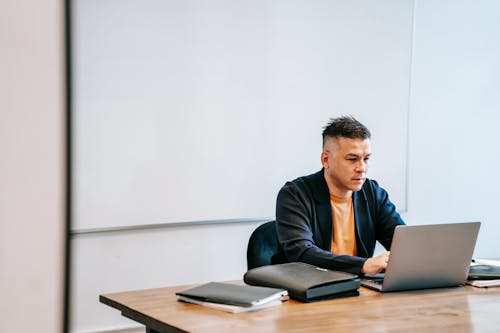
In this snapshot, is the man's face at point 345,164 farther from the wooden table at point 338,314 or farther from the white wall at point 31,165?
the white wall at point 31,165

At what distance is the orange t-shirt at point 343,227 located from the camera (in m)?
2.99

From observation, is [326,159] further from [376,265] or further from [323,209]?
[376,265]

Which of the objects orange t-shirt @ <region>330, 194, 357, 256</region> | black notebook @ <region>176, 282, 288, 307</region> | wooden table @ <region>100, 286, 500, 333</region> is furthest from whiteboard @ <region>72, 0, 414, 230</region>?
black notebook @ <region>176, 282, 288, 307</region>

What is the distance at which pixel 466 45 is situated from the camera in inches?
178

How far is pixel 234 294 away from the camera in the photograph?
206 centimetres

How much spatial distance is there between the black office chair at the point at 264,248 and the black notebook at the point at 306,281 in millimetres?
532

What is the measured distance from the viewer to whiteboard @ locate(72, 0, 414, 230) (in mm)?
3422

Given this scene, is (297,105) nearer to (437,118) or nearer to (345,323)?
(437,118)

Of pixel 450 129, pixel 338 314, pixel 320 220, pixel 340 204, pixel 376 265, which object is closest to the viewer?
pixel 338 314

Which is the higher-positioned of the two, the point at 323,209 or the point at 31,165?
the point at 31,165

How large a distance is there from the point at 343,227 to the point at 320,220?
141mm

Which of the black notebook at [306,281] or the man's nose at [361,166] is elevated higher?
the man's nose at [361,166]

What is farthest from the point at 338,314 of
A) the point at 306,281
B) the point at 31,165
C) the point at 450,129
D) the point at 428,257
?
the point at 450,129

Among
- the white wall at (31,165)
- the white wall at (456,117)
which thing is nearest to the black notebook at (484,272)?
the white wall at (456,117)
